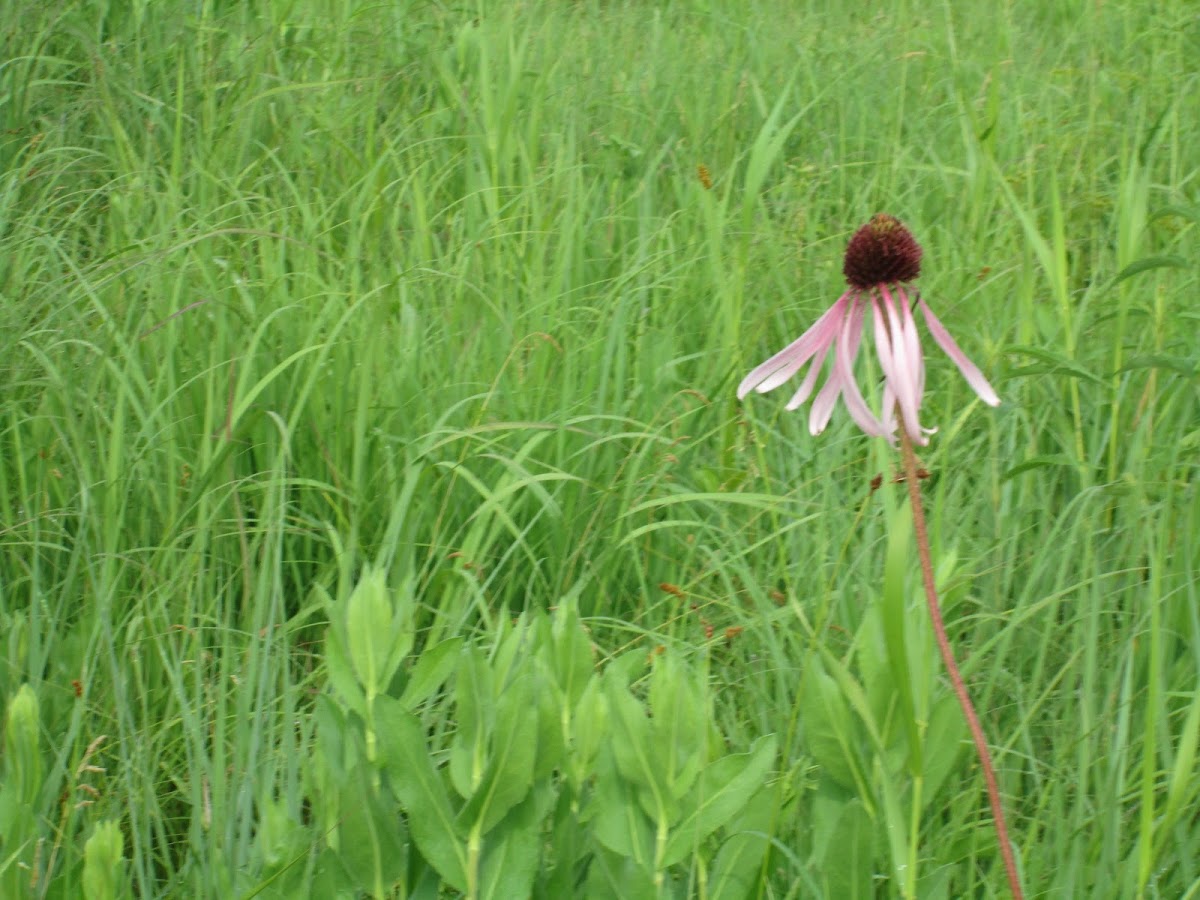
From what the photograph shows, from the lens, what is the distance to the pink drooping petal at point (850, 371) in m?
1.13

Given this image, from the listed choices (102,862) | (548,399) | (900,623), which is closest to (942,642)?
(900,623)

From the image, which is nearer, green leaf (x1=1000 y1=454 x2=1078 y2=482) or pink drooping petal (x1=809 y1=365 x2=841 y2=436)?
pink drooping petal (x1=809 y1=365 x2=841 y2=436)

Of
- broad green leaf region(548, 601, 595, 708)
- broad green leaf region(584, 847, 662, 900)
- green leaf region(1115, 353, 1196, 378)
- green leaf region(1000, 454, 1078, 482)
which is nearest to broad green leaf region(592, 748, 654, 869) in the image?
broad green leaf region(584, 847, 662, 900)

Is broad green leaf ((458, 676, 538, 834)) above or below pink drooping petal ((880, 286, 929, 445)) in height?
below

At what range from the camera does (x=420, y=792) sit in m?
1.22

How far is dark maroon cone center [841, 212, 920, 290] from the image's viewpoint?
Result: 1.15m

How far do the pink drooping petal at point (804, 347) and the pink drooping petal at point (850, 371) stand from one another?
14 millimetres

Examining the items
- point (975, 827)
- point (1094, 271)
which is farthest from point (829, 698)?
point (1094, 271)

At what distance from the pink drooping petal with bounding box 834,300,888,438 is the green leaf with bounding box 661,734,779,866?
301mm

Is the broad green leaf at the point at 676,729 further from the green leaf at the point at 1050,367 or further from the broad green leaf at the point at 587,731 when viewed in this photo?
the green leaf at the point at 1050,367

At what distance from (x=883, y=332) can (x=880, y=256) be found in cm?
7

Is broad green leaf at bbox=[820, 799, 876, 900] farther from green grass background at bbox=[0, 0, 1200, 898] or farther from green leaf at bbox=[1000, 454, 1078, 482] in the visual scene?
green leaf at bbox=[1000, 454, 1078, 482]

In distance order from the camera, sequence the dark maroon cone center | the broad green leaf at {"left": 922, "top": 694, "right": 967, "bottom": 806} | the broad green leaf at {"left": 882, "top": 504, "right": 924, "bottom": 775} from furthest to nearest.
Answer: the broad green leaf at {"left": 922, "top": 694, "right": 967, "bottom": 806} → the dark maroon cone center → the broad green leaf at {"left": 882, "top": 504, "right": 924, "bottom": 775}

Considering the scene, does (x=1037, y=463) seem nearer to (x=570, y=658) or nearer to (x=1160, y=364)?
(x=1160, y=364)
